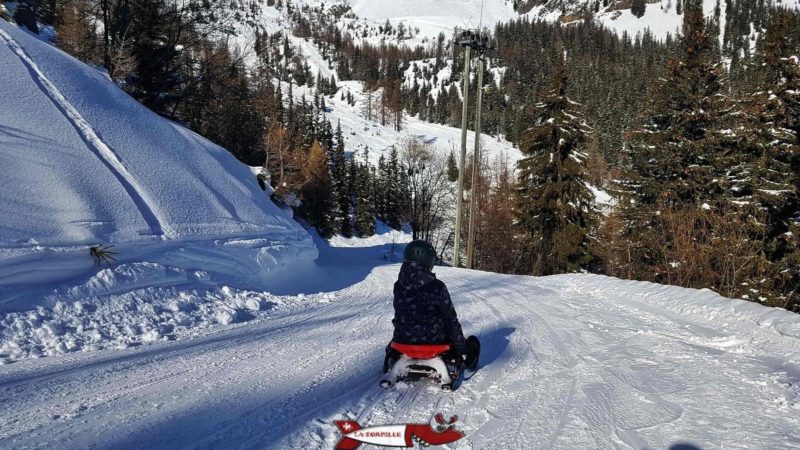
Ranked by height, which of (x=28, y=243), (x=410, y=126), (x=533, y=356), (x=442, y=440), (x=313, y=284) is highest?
(x=410, y=126)

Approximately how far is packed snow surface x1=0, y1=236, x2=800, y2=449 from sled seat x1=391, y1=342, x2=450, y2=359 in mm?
339

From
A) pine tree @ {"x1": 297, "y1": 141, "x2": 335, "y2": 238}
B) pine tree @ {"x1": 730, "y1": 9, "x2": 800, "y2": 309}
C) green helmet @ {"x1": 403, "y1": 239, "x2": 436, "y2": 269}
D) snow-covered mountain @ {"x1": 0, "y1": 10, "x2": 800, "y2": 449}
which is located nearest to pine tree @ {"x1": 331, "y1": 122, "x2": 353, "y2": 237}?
pine tree @ {"x1": 297, "y1": 141, "x2": 335, "y2": 238}

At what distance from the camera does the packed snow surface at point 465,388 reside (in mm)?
3104

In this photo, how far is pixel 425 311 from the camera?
159 inches

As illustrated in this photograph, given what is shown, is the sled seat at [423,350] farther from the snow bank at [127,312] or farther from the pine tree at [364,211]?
the pine tree at [364,211]

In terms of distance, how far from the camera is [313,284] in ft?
34.8

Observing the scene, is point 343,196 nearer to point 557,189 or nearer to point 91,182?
point 557,189

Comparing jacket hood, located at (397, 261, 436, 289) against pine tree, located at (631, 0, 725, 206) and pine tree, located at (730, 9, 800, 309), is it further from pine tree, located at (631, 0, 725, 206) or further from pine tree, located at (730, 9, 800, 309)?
pine tree, located at (631, 0, 725, 206)

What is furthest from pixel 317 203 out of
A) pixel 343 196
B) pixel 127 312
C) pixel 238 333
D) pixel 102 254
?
pixel 238 333

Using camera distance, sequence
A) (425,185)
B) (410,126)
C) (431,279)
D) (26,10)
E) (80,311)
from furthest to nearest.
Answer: (410,126)
(425,185)
(26,10)
(80,311)
(431,279)

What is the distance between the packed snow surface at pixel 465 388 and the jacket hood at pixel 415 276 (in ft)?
3.26

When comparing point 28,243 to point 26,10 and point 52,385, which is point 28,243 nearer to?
point 52,385

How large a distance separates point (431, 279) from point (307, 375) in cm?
163

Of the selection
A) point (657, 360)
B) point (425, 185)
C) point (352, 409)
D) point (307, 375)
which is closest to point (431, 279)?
point (352, 409)
